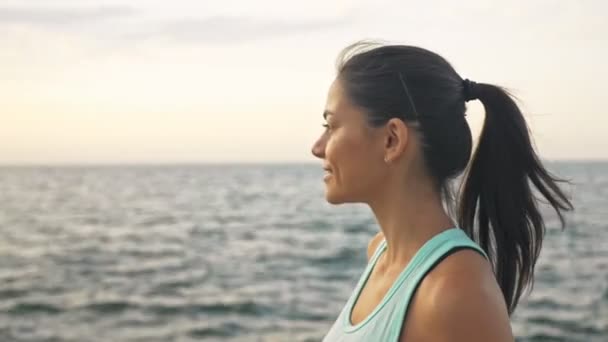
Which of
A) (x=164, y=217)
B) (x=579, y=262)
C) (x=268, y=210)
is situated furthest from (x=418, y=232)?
(x=268, y=210)

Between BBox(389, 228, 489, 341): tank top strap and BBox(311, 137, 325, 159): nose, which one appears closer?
BBox(389, 228, 489, 341): tank top strap

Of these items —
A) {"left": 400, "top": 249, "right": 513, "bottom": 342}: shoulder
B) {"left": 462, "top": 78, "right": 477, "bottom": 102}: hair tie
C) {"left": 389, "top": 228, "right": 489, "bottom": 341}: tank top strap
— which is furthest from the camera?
{"left": 462, "top": 78, "right": 477, "bottom": 102}: hair tie

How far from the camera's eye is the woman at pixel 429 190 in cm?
178

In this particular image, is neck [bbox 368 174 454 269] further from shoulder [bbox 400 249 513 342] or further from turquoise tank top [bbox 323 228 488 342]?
shoulder [bbox 400 249 513 342]

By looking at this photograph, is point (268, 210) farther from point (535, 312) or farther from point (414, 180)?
point (414, 180)

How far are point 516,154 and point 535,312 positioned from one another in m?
9.56

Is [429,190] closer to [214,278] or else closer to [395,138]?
[395,138]

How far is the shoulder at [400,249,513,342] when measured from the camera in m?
1.71

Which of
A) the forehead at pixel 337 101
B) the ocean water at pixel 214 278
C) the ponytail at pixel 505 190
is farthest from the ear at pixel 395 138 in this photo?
the ocean water at pixel 214 278

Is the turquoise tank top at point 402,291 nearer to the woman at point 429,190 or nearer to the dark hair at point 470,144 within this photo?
the woman at point 429,190

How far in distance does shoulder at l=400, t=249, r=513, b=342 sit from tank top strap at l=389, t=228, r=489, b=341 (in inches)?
0.6

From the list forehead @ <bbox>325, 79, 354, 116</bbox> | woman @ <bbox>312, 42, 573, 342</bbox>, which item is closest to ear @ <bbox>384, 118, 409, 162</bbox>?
woman @ <bbox>312, 42, 573, 342</bbox>

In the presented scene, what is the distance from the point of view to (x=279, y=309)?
38.7 ft

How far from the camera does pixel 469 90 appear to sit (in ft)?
6.80
